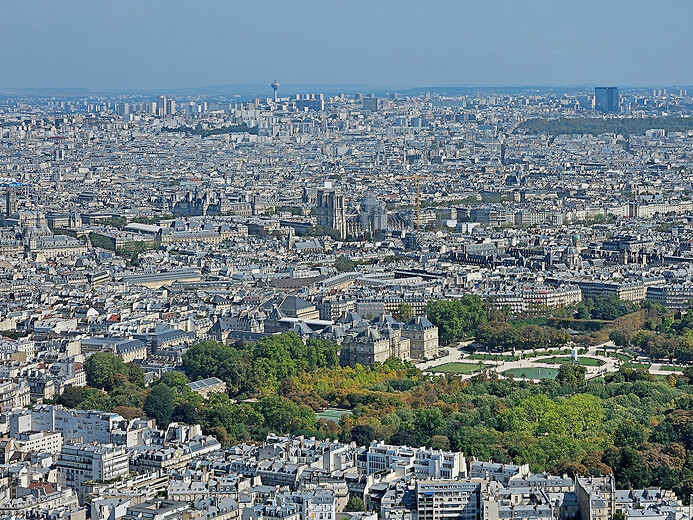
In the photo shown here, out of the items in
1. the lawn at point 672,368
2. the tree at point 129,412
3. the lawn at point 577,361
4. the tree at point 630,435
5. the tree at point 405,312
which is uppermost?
the tree at point 630,435

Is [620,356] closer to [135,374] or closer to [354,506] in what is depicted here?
[135,374]

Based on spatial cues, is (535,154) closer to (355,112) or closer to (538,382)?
(355,112)

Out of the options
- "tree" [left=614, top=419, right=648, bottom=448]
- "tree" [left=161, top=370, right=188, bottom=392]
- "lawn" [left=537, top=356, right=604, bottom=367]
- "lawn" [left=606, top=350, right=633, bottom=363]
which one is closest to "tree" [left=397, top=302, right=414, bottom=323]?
"lawn" [left=537, top=356, right=604, bottom=367]

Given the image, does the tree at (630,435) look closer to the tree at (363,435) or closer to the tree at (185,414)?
the tree at (363,435)

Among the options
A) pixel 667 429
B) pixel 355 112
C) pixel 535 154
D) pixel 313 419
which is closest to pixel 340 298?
pixel 313 419

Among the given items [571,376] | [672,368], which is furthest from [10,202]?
[571,376]

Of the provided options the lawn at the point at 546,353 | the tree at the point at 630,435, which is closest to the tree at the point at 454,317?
the lawn at the point at 546,353

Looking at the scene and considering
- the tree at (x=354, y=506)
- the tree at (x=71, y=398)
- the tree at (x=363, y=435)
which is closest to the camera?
the tree at (x=354, y=506)
